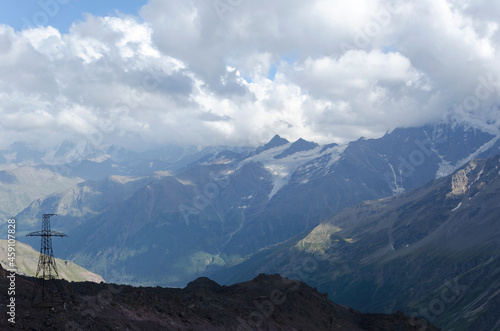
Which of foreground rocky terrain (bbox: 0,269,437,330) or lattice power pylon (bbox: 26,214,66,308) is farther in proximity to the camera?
lattice power pylon (bbox: 26,214,66,308)

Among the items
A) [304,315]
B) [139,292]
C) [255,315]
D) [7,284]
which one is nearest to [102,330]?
[7,284]

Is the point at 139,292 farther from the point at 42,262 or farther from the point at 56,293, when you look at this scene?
the point at 42,262

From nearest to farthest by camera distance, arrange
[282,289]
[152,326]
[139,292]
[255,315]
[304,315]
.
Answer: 1. [152,326]
2. [139,292]
3. [255,315]
4. [304,315]
5. [282,289]

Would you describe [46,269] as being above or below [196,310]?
above

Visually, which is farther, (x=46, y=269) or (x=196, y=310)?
(x=196, y=310)

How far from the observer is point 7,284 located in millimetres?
74562

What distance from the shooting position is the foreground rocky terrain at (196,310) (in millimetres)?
64688

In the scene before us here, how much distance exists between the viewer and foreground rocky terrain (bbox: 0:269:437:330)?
6469 cm

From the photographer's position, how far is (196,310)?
102 metres

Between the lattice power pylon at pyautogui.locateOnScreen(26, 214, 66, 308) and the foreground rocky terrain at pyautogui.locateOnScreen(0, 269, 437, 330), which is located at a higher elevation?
the lattice power pylon at pyautogui.locateOnScreen(26, 214, 66, 308)

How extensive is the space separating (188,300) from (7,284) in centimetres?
4475

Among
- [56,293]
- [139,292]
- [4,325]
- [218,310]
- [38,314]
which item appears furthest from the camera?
[218,310]

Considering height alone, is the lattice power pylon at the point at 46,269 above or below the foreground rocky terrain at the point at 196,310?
above

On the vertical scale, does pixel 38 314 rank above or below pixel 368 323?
above
